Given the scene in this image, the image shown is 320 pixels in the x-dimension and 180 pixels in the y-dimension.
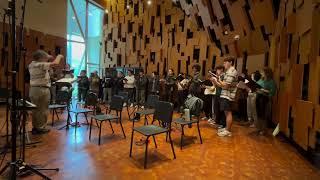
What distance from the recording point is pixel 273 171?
3.10m

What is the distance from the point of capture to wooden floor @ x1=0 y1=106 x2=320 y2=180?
9.53 ft

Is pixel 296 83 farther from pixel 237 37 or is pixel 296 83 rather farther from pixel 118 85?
pixel 118 85

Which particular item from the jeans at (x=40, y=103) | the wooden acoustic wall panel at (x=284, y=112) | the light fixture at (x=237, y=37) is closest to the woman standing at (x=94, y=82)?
the jeans at (x=40, y=103)

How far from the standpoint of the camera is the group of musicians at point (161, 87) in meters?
4.28

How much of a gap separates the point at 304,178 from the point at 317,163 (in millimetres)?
671

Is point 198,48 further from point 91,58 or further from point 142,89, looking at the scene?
point 91,58

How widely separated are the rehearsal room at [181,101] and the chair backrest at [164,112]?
0.02 meters

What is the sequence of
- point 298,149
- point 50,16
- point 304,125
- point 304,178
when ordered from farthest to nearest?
1. point 50,16
2. point 298,149
3. point 304,125
4. point 304,178

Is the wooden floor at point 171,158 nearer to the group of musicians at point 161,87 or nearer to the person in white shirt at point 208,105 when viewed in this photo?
the group of musicians at point 161,87

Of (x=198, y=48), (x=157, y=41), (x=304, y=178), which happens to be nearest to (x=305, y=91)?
(x=304, y=178)

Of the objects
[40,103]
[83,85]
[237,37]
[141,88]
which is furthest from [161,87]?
[40,103]

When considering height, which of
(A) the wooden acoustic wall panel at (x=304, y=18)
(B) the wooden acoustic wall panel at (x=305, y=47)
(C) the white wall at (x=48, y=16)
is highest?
(C) the white wall at (x=48, y=16)

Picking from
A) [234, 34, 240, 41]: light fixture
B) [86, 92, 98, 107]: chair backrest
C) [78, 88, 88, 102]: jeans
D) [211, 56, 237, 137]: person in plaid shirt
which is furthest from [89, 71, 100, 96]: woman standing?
[211, 56, 237, 137]: person in plaid shirt

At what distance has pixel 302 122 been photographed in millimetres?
3738
